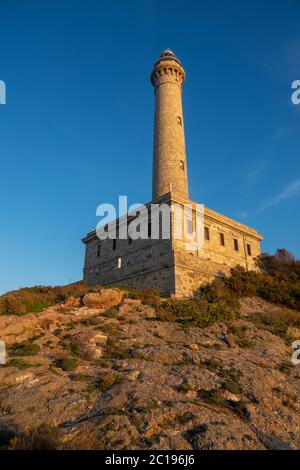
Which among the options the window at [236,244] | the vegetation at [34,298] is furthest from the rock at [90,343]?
the window at [236,244]

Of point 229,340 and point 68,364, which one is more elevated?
point 229,340

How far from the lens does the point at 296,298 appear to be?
906 inches

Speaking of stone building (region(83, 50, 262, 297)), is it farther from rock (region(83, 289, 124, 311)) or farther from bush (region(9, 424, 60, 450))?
bush (region(9, 424, 60, 450))

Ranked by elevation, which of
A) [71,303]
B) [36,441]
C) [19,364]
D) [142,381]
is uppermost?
[71,303]

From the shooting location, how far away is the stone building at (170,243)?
74.7 ft

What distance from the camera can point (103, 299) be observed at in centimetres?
1908

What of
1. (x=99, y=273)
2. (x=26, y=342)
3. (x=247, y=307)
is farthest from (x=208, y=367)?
(x=99, y=273)

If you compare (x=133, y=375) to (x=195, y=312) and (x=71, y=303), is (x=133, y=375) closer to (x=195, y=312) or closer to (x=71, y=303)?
Result: (x=195, y=312)

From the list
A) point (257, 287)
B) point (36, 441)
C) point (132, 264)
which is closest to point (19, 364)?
point (36, 441)

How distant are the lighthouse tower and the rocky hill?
40.4 feet

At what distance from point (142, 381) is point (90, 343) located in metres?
3.81

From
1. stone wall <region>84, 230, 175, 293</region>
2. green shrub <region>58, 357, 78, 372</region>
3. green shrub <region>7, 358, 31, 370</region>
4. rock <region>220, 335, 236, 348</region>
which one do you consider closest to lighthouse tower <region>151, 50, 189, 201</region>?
stone wall <region>84, 230, 175, 293</region>

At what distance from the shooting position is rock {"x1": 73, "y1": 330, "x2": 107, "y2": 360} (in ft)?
43.7
